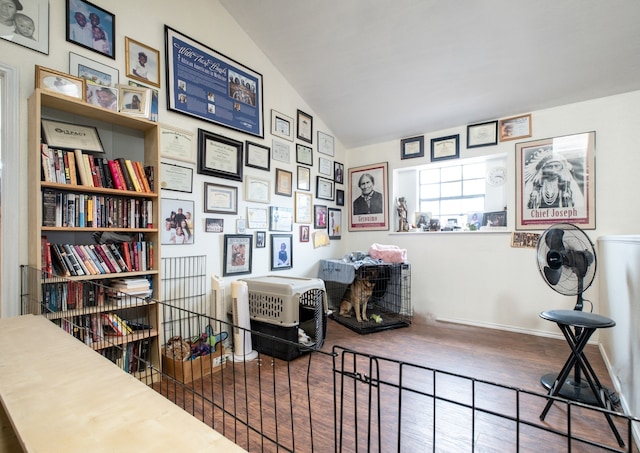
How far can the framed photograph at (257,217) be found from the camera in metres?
2.98

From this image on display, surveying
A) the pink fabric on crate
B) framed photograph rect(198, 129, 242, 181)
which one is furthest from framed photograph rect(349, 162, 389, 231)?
framed photograph rect(198, 129, 242, 181)

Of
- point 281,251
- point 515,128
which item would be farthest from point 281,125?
point 515,128

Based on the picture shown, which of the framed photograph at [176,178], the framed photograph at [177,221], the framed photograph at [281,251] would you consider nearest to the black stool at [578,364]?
the framed photograph at [281,251]

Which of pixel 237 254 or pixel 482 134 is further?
pixel 482 134

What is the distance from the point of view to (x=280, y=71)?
3.33 m

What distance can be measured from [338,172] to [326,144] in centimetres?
44

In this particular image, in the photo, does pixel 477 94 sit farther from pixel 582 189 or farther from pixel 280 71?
pixel 280 71

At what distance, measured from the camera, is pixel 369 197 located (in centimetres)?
420

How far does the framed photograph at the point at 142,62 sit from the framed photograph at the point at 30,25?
16.9 inches

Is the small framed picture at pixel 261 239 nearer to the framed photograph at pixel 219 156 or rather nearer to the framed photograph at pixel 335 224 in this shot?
the framed photograph at pixel 219 156

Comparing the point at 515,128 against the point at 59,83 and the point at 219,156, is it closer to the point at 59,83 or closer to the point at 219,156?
the point at 219,156

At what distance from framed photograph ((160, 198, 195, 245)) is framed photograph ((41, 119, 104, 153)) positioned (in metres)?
0.59

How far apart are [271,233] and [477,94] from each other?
2.49m

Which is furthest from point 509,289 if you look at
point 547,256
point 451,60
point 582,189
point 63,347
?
point 63,347
